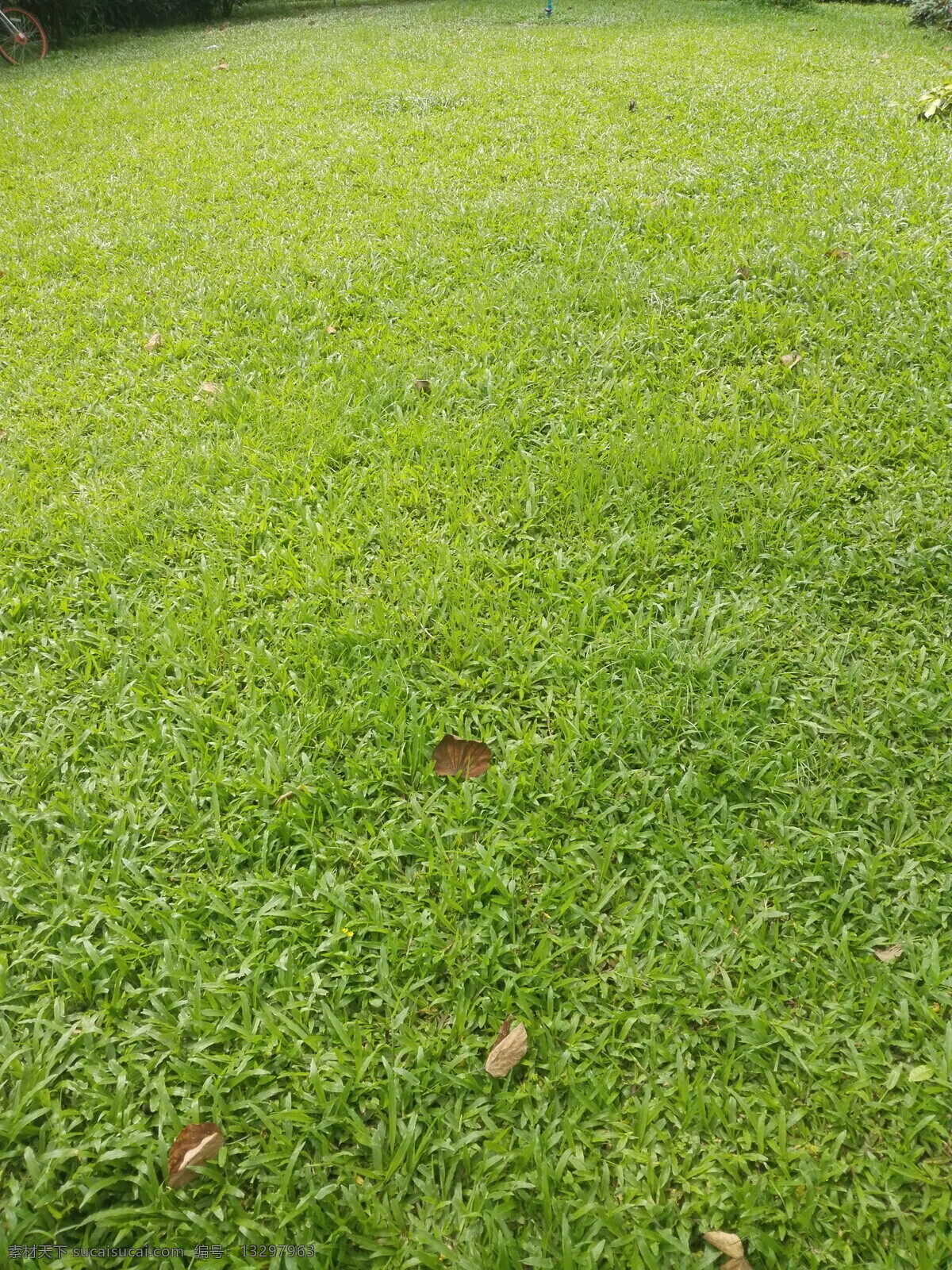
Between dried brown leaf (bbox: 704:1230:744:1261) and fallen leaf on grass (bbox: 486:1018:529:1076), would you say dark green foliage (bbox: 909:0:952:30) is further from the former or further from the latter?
dried brown leaf (bbox: 704:1230:744:1261)

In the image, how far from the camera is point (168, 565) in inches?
102

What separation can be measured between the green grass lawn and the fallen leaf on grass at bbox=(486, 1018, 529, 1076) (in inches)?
0.9

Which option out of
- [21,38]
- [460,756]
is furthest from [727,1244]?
[21,38]

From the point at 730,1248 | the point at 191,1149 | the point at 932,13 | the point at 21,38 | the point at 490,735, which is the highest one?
the point at 21,38

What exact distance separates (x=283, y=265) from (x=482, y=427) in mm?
2019

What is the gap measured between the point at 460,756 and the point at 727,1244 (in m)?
1.09

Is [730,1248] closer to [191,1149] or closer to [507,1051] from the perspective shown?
[507,1051]

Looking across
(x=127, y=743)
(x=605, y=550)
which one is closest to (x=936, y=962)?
(x=605, y=550)

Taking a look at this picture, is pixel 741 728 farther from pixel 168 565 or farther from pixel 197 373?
pixel 197 373

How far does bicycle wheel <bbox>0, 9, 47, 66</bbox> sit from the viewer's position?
1048cm

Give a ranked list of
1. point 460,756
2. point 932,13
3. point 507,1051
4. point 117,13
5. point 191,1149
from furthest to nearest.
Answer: point 117,13
point 932,13
point 460,756
point 507,1051
point 191,1149

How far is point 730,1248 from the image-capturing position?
127cm

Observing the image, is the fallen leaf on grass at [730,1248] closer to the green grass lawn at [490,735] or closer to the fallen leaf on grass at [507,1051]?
the green grass lawn at [490,735]

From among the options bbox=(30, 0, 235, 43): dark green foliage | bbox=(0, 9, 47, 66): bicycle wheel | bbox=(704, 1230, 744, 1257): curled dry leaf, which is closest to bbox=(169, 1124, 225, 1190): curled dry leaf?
bbox=(704, 1230, 744, 1257): curled dry leaf
